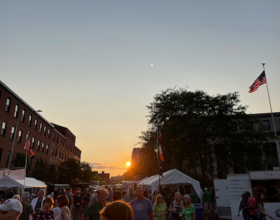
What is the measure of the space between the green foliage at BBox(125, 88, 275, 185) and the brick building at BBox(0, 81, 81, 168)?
1816 centimetres

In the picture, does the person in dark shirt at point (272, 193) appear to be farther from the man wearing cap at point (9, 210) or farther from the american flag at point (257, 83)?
the man wearing cap at point (9, 210)

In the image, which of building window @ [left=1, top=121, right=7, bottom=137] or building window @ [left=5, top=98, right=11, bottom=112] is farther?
building window @ [left=5, top=98, right=11, bottom=112]

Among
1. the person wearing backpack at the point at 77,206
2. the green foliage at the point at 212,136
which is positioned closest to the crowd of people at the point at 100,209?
the person wearing backpack at the point at 77,206

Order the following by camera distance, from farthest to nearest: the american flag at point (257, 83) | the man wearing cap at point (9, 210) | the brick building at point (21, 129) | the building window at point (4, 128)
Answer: the brick building at point (21, 129)
the building window at point (4, 128)
the american flag at point (257, 83)
the man wearing cap at point (9, 210)

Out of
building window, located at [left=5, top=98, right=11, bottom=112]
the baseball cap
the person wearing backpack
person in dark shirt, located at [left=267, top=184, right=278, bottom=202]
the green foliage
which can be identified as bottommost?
the person wearing backpack

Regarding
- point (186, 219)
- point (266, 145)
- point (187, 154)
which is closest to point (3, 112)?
point (187, 154)

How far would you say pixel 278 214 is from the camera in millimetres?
13344

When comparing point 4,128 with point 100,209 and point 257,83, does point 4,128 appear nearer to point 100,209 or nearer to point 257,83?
point 100,209

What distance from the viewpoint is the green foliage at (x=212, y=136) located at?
2716 cm

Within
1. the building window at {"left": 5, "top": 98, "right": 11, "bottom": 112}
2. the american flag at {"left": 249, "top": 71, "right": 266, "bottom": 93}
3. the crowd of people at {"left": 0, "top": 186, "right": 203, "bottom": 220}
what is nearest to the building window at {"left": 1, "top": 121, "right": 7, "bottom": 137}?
the building window at {"left": 5, "top": 98, "right": 11, "bottom": 112}

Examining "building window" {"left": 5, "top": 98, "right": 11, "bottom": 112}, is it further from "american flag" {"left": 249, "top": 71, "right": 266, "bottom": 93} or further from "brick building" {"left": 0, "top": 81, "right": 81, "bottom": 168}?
"american flag" {"left": 249, "top": 71, "right": 266, "bottom": 93}

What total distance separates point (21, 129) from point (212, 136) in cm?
2829

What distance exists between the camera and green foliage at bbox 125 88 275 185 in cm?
2716

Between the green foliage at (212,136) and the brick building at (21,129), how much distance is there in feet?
59.6
